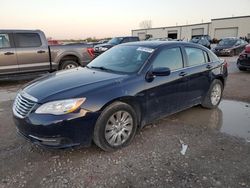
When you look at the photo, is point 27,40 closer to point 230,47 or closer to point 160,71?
point 160,71

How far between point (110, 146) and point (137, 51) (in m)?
1.80

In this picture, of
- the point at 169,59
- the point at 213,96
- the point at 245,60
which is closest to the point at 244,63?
the point at 245,60

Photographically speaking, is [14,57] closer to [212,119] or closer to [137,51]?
[137,51]

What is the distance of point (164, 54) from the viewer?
13.4ft

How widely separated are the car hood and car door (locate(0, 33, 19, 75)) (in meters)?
4.95

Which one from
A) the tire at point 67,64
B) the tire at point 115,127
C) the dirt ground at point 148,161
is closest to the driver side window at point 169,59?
the tire at point 115,127

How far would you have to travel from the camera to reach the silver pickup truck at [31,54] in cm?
787

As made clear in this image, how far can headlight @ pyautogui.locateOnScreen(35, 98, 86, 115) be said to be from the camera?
293 cm

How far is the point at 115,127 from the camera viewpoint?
3389 millimetres

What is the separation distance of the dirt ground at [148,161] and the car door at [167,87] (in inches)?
16.8

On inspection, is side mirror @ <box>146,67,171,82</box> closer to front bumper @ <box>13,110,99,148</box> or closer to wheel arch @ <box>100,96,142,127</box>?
wheel arch @ <box>100,96,142,127</box>

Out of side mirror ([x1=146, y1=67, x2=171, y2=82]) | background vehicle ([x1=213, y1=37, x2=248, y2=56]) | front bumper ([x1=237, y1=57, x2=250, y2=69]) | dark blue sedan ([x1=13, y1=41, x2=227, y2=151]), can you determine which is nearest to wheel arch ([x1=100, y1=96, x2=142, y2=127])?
dark blue sedan ([x1=13, y1=41, x2=227, y2=151])

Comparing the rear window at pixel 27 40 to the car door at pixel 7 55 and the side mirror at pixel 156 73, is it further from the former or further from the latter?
the side mirror at pixel 156 73

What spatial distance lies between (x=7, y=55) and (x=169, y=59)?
6.09 meters
